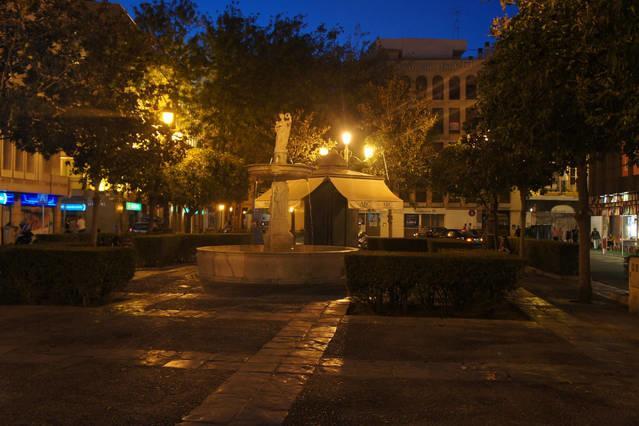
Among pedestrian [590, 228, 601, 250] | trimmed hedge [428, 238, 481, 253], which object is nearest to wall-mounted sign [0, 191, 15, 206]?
trimmed hedge [428, 238, 481, 253]

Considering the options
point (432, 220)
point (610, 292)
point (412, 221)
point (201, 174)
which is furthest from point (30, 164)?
point (432, 220)

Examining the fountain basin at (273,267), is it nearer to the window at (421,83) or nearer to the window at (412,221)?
the window at (412,221)

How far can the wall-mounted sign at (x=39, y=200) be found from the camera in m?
40.6

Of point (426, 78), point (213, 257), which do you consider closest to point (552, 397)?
point (213, 257)

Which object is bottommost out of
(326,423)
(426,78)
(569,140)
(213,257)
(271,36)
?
(326,423)

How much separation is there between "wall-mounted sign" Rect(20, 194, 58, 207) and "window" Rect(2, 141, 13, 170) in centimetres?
233

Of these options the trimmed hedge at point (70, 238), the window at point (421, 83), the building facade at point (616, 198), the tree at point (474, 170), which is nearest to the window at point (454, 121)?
the window at point (421, 83)

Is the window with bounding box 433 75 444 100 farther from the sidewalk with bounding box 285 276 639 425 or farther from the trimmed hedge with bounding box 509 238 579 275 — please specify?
the sidewalk with bounding box 285 276 639 425

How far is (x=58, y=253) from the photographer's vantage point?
1205 cm

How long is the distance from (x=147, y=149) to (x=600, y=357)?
13.9m

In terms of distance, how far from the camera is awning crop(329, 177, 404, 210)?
2061cm

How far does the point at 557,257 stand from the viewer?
2128 centimetres

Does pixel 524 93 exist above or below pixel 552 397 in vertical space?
above

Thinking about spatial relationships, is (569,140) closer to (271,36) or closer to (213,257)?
(213,257)
